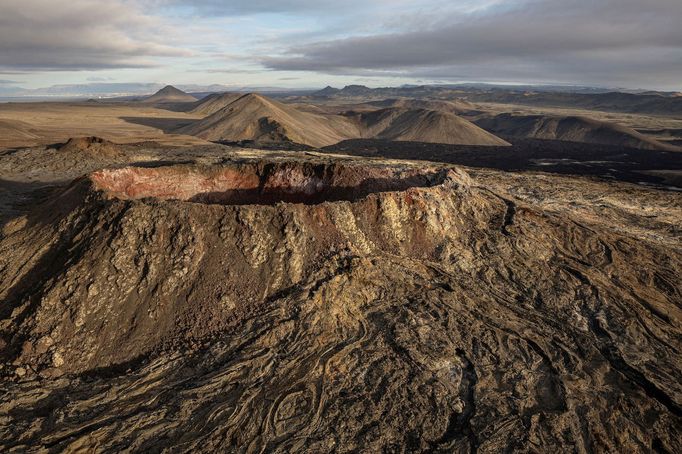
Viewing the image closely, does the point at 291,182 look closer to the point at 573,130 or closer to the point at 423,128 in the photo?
the point at 423,128

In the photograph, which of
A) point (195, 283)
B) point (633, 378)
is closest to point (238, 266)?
point (195, 283)

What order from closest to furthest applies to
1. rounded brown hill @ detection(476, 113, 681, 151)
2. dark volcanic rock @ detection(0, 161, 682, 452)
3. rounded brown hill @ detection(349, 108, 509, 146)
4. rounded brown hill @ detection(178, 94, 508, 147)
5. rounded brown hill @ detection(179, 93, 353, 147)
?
dark volcanic rock @ detection(0, 161, 682, 452) < rounded brown hill @ detection(179, 93, 353, 147) < rounded brown hill @ detection(178, 94, 508, 147) < rounded brown hill @ detection(349, 108, 509, 146) < rounded brown hill @ detection(476, 113, 681, 151)

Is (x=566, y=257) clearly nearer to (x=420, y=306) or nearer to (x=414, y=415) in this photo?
(x=420, y=306)

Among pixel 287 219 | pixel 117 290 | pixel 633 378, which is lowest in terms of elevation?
pixel 633 378

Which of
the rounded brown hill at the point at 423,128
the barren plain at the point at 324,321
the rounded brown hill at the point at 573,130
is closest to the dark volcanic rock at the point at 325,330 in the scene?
the barren plain at the point at 324,321

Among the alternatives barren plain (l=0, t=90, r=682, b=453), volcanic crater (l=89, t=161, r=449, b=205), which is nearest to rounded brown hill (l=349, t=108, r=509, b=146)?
volcanic crater (l=89, t=161, r=449, b=205)

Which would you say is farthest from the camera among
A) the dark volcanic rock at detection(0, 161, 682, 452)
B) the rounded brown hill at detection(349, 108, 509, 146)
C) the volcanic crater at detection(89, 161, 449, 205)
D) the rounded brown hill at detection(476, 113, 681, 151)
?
the rounded brown hill at detection(476, 113, 681, 151)

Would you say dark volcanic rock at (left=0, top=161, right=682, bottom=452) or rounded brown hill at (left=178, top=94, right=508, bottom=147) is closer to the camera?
dark volcanic rock at (left=0, top=161, right=682, bottom=452)

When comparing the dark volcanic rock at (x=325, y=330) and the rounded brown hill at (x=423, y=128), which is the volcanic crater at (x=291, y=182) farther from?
the rounded brown hill at (x=423, y=128)

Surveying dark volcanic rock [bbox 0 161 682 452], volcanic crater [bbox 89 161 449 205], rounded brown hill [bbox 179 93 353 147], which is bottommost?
dark volcanic rock [bbox 0 161 682 452]

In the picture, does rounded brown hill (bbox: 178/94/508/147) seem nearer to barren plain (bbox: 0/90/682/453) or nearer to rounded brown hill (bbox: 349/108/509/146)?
rounded brown hill (bbox: 349/108/509/146)

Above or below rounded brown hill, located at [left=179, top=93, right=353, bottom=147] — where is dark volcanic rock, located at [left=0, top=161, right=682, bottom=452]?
below
